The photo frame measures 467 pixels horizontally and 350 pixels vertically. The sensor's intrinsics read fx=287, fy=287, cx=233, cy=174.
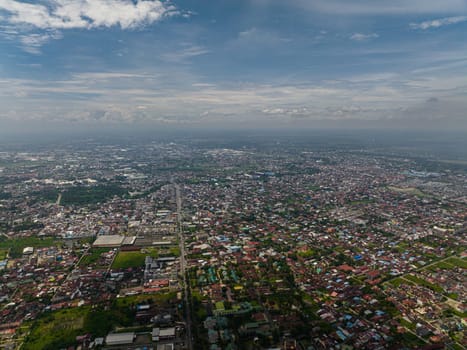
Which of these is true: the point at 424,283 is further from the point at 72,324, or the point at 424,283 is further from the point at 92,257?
the point at 92,257

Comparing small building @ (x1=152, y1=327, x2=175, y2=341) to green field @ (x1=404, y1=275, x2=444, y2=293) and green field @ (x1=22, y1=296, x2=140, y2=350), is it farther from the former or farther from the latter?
green field @ (x1=404, y1=275, x2=444, y2=293)

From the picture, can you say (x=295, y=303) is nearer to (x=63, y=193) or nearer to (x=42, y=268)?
(x=42, y=268)

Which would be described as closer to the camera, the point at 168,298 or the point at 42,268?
the point at 168,298

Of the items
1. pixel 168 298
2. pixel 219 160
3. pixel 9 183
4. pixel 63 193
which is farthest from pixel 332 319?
pixel 219 160

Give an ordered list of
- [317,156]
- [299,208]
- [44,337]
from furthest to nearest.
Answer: [317,156] < [299,208] < [44,337]

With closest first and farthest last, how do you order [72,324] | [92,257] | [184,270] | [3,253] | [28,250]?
1. [72,324]
2. [184,270]
3. [92,257]
4. [3,253]
5. [28,250]

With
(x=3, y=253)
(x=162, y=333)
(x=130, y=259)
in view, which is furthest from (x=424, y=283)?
(x=3, y=253)
